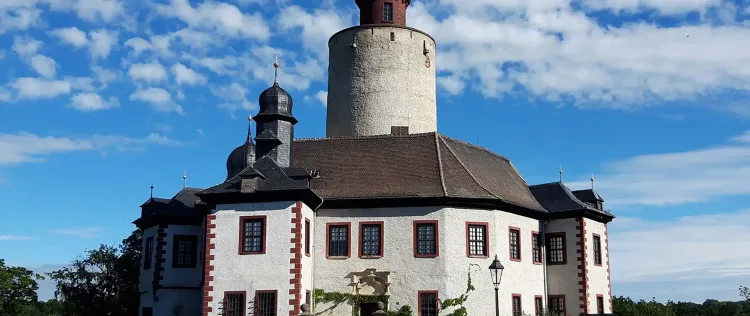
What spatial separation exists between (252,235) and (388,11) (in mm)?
15276

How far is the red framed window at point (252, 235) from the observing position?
28141 millimetres

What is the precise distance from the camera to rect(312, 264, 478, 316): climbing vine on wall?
28.9 meters

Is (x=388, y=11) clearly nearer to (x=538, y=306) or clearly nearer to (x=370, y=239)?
(x=370, y=239)

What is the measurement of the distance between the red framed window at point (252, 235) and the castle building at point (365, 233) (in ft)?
0.11

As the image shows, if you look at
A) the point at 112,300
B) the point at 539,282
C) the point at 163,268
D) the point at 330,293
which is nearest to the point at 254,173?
the point at 330,293

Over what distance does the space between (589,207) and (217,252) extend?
14336mm

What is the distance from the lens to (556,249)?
33.5 meters

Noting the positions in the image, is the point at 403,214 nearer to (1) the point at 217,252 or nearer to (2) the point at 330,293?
(2) the point at 330,293

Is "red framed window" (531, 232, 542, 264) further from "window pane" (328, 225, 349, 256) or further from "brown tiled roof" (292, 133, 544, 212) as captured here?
"window pane" (328, 225, 349, 256)

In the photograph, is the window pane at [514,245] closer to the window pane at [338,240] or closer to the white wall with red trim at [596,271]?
the white wall with red trim at [596,271]

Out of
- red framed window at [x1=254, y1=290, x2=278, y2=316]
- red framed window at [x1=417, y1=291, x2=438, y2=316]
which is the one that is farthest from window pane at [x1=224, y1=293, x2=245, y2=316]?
red framed window at [x1=417, y1=291, x2=438, y2=316]

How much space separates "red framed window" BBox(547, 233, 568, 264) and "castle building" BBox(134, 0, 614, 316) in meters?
0.04

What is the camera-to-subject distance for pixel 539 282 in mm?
32562

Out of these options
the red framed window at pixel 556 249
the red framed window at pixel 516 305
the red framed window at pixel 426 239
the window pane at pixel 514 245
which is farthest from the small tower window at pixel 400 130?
the red framed window at pixel 516 305
